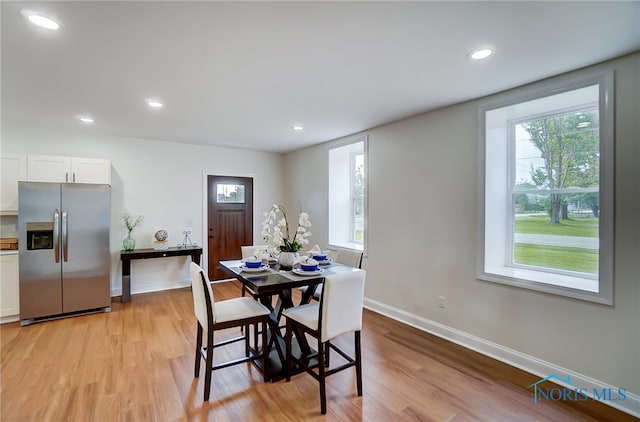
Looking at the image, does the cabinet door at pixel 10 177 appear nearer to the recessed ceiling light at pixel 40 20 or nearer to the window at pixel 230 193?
the window at pixel 230 193

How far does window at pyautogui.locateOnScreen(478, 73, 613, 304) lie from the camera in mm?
2229

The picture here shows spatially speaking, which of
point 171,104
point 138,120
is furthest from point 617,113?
point 138,120

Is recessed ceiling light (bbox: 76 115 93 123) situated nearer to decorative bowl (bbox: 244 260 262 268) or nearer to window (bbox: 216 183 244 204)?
window (bbox: 216 183 244 204)

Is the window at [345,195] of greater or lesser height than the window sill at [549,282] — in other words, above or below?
above

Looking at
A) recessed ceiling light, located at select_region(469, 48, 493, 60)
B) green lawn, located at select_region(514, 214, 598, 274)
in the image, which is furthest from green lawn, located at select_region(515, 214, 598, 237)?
Answer: recessed ceiling light, located at select_region(469, 48, 493, 60)

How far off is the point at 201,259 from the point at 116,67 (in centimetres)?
369

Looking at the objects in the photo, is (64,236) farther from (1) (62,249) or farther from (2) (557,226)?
(2) (557,226)

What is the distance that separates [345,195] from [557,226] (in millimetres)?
2983

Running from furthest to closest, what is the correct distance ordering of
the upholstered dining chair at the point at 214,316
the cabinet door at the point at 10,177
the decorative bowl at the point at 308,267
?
the cabinet door at the point at 10,177 → the decorative bowl at the point at 308,267 → the upholstered dining chair at the point at 214,316

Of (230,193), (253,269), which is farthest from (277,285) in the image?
(230,193)

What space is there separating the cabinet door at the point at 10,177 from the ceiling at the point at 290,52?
678 mm

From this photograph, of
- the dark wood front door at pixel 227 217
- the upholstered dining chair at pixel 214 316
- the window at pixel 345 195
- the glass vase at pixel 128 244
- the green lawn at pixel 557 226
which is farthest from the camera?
the dark wood front door at pixel 227 217

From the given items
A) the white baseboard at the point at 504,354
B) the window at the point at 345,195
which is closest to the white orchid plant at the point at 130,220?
the window at the point at 345,195

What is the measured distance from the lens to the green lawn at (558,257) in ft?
8.29
